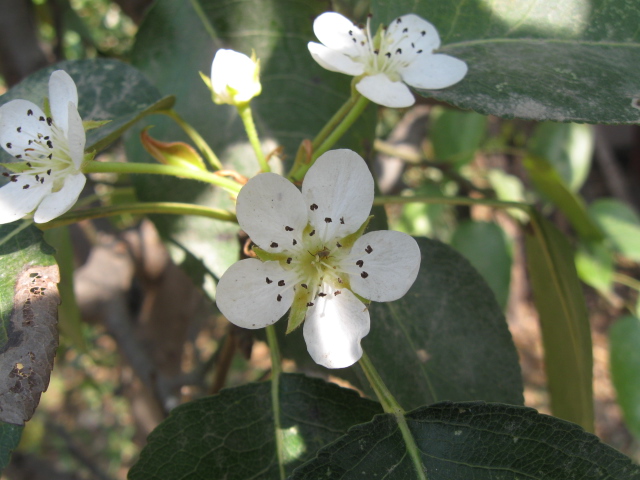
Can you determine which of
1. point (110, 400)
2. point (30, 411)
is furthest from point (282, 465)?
point (110, 400)

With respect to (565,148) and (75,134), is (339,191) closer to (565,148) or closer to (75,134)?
(75,134)

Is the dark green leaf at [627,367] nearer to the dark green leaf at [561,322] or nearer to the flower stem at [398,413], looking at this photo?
the dark green leaf at [561,322]

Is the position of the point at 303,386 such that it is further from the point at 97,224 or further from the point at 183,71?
the point at 97,224

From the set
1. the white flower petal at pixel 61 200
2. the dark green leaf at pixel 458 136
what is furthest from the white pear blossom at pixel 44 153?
the dark green leaf at pixel 458 136

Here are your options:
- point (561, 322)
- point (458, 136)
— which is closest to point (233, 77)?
point (561, 322)

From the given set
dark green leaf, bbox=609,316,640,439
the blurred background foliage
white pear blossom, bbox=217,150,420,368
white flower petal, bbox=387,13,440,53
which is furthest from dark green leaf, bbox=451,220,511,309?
white pear blossom, bbox=217,150,420,368

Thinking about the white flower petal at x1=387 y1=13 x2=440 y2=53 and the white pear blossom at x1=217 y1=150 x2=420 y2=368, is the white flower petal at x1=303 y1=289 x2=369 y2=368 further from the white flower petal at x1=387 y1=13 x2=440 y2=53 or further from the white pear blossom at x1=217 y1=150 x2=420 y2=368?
the white flower petal at x1=387 y1=13 x2=440 y2=53
